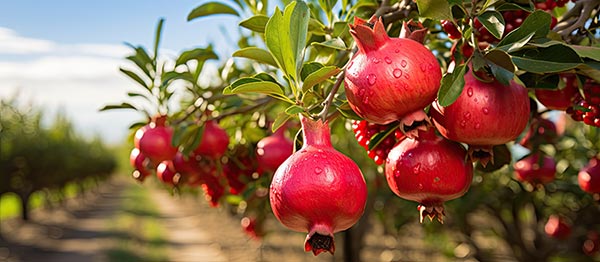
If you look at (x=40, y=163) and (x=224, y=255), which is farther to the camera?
(x=40, y=163)

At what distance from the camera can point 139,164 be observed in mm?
1542

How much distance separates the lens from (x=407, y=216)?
5.09m

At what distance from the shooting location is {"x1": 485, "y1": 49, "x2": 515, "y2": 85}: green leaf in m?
0.80

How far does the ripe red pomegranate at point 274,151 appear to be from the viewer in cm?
152

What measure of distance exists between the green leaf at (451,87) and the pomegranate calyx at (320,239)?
0.25 meters

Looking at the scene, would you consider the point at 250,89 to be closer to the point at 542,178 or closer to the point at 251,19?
the point at 251,19

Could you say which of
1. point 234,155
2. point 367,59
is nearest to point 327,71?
point 367,59

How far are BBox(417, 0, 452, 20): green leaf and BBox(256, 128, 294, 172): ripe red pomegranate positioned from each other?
2.28ft

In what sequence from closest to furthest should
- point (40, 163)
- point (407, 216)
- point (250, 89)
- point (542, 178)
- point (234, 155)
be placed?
1. point (250, 89)
2. point (234, 155)
3. point (542, 178)
4. point (407, 216)
5. point (40, 163)

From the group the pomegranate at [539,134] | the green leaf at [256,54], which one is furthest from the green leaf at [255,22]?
the pomegranate at [539,134]

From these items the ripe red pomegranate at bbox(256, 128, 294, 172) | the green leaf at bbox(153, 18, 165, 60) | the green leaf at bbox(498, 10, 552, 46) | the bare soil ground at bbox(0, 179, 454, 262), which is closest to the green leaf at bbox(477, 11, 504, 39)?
the green leaf at bbox(498, 10, 552, 46)

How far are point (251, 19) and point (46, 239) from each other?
17.0 m

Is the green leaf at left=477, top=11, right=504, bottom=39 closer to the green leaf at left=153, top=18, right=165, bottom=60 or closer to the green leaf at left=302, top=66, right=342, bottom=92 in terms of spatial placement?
the green leaf at left=302, top=66, right=342, bottom=92

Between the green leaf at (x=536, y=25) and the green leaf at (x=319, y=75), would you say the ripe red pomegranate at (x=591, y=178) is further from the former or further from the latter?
the green leaf at (x=319, y=75)
